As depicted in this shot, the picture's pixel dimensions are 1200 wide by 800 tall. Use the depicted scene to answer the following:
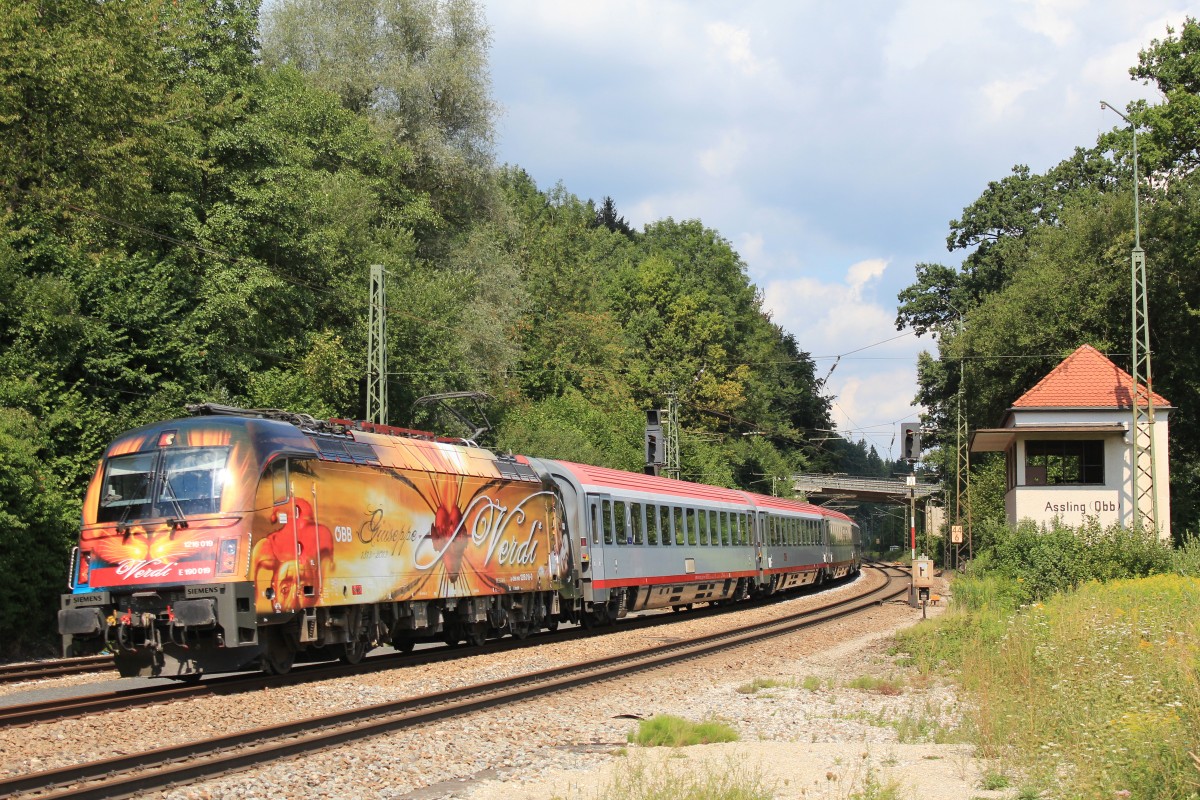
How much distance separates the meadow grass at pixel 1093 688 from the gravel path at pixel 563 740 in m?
0.52

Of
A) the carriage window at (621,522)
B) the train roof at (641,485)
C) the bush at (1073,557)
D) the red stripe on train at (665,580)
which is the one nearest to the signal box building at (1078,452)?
Result: the train roof at (641,485)

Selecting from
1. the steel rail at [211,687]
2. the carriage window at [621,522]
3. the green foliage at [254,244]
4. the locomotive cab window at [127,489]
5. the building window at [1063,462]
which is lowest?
the steel rail at [211,687]

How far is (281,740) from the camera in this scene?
34.5 ft

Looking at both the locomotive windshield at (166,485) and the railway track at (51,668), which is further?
the railway track at (51,668)

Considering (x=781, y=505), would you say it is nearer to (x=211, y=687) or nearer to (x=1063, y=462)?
(x=1063, y=462)

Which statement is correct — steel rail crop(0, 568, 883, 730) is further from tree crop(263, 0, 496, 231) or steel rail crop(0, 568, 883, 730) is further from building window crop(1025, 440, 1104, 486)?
tree crop(263, 0, 496, 231)

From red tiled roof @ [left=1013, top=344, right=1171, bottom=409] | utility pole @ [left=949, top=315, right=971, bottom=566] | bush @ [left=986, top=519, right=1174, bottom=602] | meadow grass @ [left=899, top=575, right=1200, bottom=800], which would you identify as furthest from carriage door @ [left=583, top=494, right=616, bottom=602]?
utility pole @ [left=949, top=315, right=971, bottom=566]

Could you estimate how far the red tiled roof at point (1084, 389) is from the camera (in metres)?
34.7

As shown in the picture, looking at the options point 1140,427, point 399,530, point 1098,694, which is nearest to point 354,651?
point 399,530

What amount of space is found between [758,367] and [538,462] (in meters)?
69.8

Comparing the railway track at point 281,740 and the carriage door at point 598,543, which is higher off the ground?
the carriage door at point 598,543

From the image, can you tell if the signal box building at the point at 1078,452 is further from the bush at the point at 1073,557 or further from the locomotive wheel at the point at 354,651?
the locomotive wheel at the point at 354,651

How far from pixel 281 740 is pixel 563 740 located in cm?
259

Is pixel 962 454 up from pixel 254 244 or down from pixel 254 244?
down
